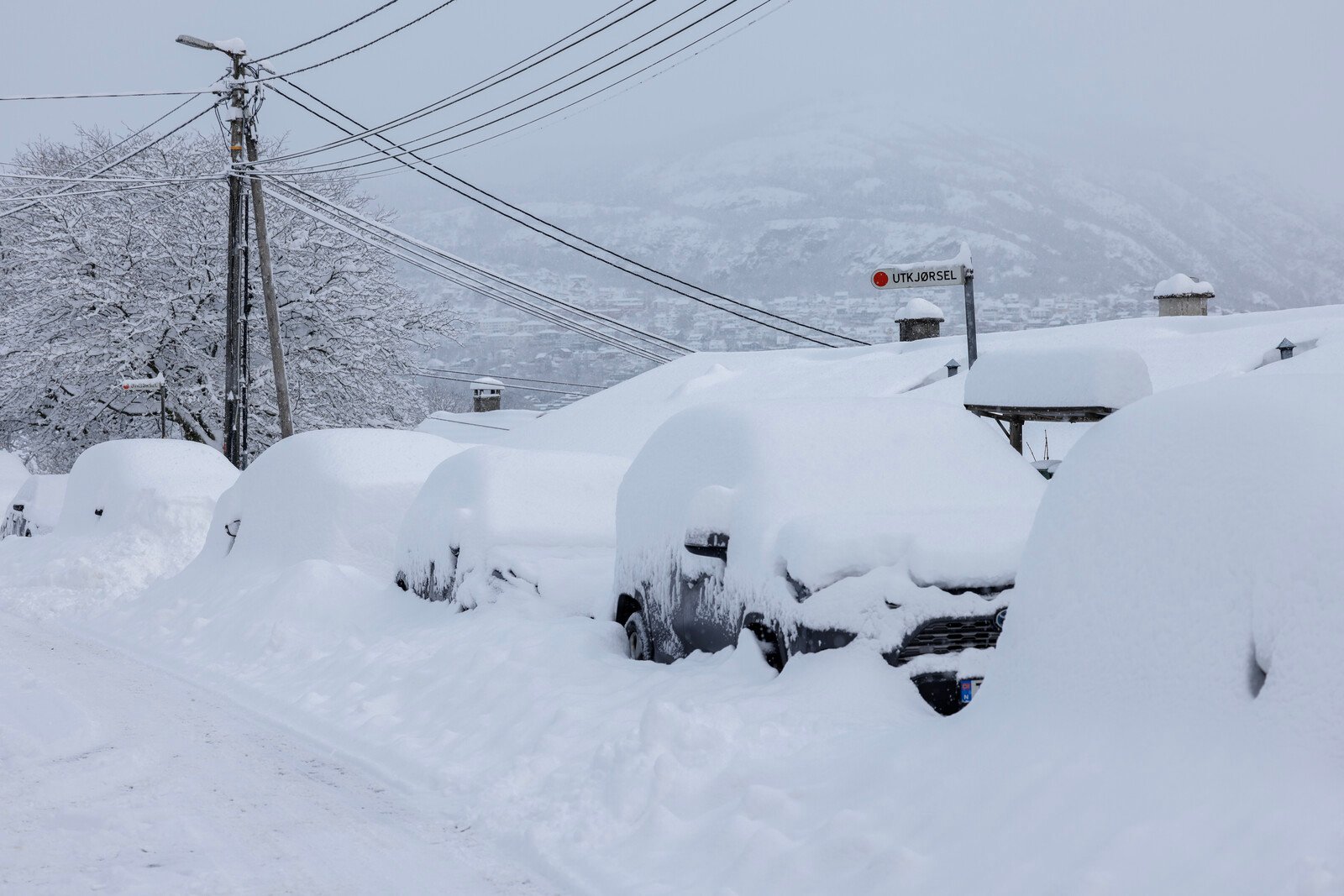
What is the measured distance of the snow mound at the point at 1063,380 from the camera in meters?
10.2

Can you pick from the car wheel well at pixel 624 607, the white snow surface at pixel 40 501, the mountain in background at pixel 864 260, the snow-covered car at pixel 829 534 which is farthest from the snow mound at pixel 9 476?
the mountain in background at pixel 864 260

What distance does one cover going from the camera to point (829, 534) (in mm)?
5918

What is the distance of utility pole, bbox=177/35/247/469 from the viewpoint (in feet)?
65.2

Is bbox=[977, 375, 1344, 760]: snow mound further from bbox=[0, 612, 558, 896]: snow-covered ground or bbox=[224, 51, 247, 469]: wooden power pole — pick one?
bbox=[224, 51, 247, 469]: wooden power pole

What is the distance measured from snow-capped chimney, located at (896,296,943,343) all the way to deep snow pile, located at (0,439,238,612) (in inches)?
609

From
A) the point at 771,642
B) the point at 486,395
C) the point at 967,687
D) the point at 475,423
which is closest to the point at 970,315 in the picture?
the point at 771,642

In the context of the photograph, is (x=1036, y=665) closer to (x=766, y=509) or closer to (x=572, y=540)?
(x=766, y=509)

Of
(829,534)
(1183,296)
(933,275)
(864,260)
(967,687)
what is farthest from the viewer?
(864,260)

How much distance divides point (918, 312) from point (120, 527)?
57.2 feet

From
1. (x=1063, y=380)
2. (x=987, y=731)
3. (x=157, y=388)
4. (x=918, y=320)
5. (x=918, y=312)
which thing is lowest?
(x=987, y=731)

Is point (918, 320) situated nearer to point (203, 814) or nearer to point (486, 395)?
point (486, 395)

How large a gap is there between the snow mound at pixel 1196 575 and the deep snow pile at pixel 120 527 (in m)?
12.3

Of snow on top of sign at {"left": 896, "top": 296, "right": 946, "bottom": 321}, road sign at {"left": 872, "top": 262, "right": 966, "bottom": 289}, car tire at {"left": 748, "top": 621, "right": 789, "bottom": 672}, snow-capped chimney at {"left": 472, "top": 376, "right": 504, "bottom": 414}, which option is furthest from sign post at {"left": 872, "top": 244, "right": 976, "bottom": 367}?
snow-capped chimney at {"left": 472, "top": 376, "right": 504, "bottom": 414}

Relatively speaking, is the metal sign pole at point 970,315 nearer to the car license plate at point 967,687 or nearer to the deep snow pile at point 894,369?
the car license plate at point 967,687
